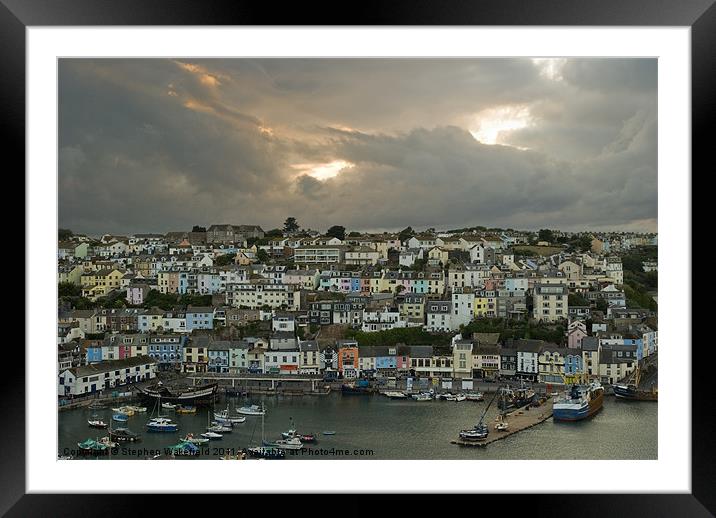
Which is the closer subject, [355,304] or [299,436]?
[299,436]

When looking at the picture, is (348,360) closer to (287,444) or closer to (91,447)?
(287,444)

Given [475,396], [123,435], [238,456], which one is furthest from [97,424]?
[475,396]

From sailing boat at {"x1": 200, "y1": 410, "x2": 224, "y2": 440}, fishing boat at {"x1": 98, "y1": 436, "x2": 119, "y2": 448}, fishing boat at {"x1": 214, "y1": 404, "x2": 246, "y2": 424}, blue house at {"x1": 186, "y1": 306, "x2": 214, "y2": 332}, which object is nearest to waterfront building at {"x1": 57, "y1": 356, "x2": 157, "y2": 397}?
blue house at {"x1": 186, "y1": 306, "x2": 214, "y2": 332}

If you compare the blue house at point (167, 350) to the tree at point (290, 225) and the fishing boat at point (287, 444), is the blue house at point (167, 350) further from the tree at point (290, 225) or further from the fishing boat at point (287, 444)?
the fishing boat at point (287, 444)

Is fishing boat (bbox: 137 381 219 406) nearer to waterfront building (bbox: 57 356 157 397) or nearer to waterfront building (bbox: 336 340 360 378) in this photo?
waterfront building (bbox: 57 356 157 397)
